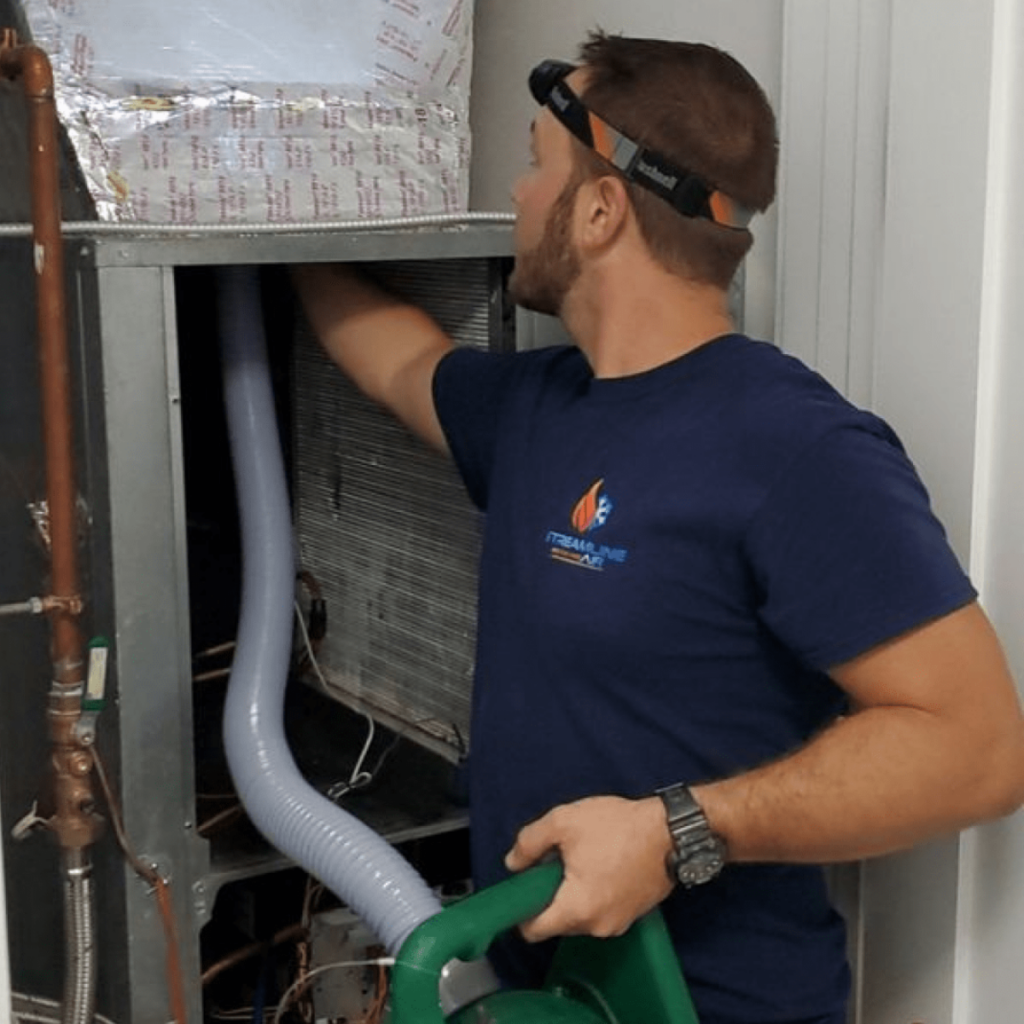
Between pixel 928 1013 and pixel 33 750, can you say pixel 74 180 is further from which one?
pixel 928 1013

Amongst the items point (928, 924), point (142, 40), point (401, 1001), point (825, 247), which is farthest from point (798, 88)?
point (401, 1001)

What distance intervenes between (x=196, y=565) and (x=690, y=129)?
900mm

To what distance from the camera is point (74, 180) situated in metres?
1.36

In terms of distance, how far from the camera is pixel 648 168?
1275 mm

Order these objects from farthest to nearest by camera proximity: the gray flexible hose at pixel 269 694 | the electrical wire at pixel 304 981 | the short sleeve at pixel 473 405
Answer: the electrical wire at pixel 304 981
the short sleeve at pixel 473 405
the gray flexible hose at pixel 269 694

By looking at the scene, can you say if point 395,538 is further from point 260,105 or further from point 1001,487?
point 1001,487

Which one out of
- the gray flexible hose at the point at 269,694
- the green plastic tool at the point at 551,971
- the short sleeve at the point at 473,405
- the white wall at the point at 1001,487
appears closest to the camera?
the green plastic tool at the point at 551,971

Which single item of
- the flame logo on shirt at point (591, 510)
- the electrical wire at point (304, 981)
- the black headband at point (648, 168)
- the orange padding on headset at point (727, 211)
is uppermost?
the black headband at point (648, 168)

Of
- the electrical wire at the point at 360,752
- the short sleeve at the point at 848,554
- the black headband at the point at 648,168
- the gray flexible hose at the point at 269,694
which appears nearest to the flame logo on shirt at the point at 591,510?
the short sleeve at the point at 848,554

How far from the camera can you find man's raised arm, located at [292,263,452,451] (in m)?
1.54

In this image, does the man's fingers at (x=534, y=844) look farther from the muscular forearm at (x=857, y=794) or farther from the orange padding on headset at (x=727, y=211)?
the orange padding on headset at (x=727, y=211)

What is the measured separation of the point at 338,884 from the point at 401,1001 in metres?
0.32

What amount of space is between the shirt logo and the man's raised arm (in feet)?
0.99

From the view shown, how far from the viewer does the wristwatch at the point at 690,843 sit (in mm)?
1096
